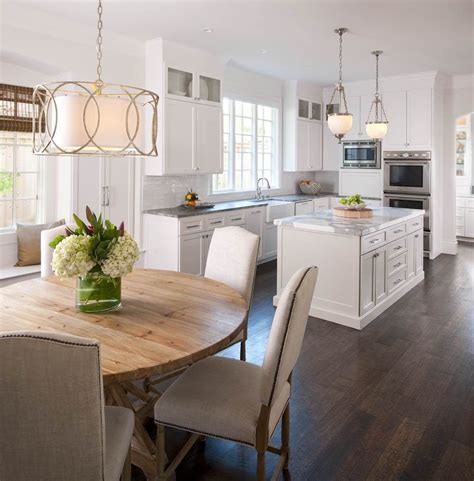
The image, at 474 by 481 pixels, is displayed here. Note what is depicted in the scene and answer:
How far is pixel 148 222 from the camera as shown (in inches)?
202

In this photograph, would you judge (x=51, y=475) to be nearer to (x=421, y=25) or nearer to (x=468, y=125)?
(x=421, y=25)

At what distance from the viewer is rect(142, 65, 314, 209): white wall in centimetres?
530

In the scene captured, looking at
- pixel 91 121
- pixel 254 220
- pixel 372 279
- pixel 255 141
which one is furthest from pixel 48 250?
pixel 255 141

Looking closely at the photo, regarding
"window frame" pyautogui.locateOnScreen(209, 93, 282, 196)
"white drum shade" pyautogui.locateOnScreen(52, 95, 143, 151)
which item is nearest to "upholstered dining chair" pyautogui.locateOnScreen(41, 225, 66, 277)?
"white drum shade" pyautogui.locateOnScreen(52, 95, 143, 151)

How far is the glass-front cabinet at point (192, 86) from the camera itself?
16.3 feet

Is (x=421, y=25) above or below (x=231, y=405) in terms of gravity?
above

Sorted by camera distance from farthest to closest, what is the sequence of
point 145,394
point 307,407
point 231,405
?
point 307,407 < point 145,394 < point 231,405

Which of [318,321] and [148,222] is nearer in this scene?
[318,321]

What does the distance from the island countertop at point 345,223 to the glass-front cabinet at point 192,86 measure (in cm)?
189

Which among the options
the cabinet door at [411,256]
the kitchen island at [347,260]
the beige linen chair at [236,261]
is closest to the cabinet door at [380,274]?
the kitchen island at [347,260]

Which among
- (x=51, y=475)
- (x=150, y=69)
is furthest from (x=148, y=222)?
(x=51, y=475)

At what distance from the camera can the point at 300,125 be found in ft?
24.0

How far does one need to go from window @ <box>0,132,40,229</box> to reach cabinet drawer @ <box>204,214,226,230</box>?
70.5 inches

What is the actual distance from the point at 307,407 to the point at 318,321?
1525 mm
